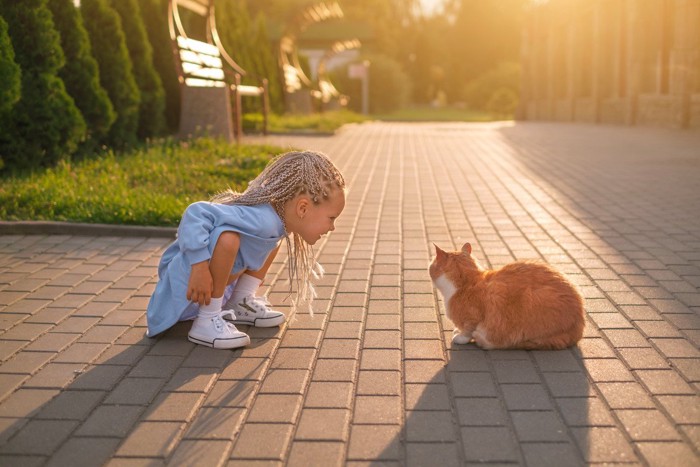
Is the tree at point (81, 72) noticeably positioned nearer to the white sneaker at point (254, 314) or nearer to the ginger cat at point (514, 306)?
the white sneaker at point (254, 314)

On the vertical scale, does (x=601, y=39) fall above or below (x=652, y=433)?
above

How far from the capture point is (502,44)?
75.6 meters

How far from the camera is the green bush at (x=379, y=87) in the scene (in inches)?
1916

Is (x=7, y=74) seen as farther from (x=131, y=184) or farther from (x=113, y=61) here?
(x=113, y=61)

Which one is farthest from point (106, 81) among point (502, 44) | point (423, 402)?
point (502, 44)

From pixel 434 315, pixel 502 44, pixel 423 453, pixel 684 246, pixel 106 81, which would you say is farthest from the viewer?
pixel 502 44

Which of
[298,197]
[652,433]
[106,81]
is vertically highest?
[106,81]

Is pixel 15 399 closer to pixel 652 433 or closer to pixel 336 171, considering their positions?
pixel 336 171

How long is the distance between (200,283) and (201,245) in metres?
0.21

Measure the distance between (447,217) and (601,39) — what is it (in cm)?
2047

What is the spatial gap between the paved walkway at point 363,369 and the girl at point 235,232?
Result: 0.52 ft

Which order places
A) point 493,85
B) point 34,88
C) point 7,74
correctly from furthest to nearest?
point 493,85, point 34,88, point 7,74

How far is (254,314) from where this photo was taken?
4.73 meters

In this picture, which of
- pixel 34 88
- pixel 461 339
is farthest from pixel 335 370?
pixel 34 88
